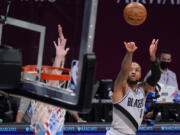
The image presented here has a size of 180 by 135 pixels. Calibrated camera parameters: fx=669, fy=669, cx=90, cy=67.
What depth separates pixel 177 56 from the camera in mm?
12109

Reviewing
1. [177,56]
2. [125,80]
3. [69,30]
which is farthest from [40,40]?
[177,56]

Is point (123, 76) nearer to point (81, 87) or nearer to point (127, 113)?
point (127, 113)

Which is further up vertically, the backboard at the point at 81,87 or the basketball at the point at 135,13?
the basketball at the point at 135,13

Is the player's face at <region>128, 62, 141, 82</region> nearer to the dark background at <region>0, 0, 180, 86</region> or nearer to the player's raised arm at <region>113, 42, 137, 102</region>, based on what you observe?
the player's raised arm at <region>113, 42, 137, 102</region>

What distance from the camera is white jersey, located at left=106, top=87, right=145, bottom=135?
8008mm

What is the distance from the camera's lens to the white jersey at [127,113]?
8.01 m

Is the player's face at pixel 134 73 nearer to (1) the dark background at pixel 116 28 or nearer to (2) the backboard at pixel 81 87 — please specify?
(1) the dark background at pixel 116 28

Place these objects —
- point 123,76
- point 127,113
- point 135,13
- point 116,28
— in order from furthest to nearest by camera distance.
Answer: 1. point 116,28
2. point 135,13
3. point 127,113
4. point 123,76

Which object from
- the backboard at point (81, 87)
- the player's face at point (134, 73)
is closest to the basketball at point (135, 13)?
the player's face at point (134, 73)

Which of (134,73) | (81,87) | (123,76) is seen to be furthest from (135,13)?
(81,87)

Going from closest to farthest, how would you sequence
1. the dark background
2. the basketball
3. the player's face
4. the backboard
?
the backboard < the player's face < the basketball < the dark background

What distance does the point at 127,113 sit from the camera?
26.3 ft

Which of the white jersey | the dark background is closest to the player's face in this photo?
the white jersey

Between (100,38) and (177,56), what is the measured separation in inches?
61.5
